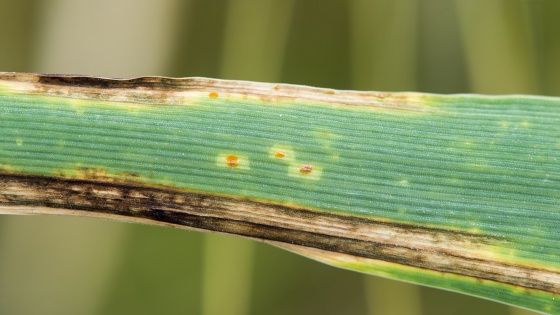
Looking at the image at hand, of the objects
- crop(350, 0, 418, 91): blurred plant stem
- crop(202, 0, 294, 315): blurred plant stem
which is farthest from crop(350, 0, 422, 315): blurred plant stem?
crop(202, 0, 294, 315): blurred plant stem

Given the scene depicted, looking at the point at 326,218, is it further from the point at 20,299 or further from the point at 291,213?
the point at 20,299

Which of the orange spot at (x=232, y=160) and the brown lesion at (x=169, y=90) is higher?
the brown lesion at (x=169, y=90)

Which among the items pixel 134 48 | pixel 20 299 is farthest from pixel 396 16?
pixel 20 299

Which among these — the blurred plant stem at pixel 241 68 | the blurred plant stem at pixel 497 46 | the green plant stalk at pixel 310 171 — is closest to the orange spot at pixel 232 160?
the green plant stalk at pixel 310 171

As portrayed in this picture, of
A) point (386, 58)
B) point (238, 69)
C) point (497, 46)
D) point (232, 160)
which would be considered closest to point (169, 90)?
point (232, 160)

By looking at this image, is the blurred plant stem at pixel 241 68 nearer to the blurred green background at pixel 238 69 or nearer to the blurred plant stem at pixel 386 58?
the blurred green background at pixel 238 69

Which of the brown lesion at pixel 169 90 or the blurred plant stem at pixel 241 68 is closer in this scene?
the brown lesion at pixel 169 90

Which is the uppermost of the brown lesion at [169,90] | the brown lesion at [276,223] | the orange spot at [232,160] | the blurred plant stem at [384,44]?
the blurred plant stem at [384,44]

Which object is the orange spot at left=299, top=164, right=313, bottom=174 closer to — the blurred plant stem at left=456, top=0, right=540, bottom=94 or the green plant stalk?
the green plant stalk
